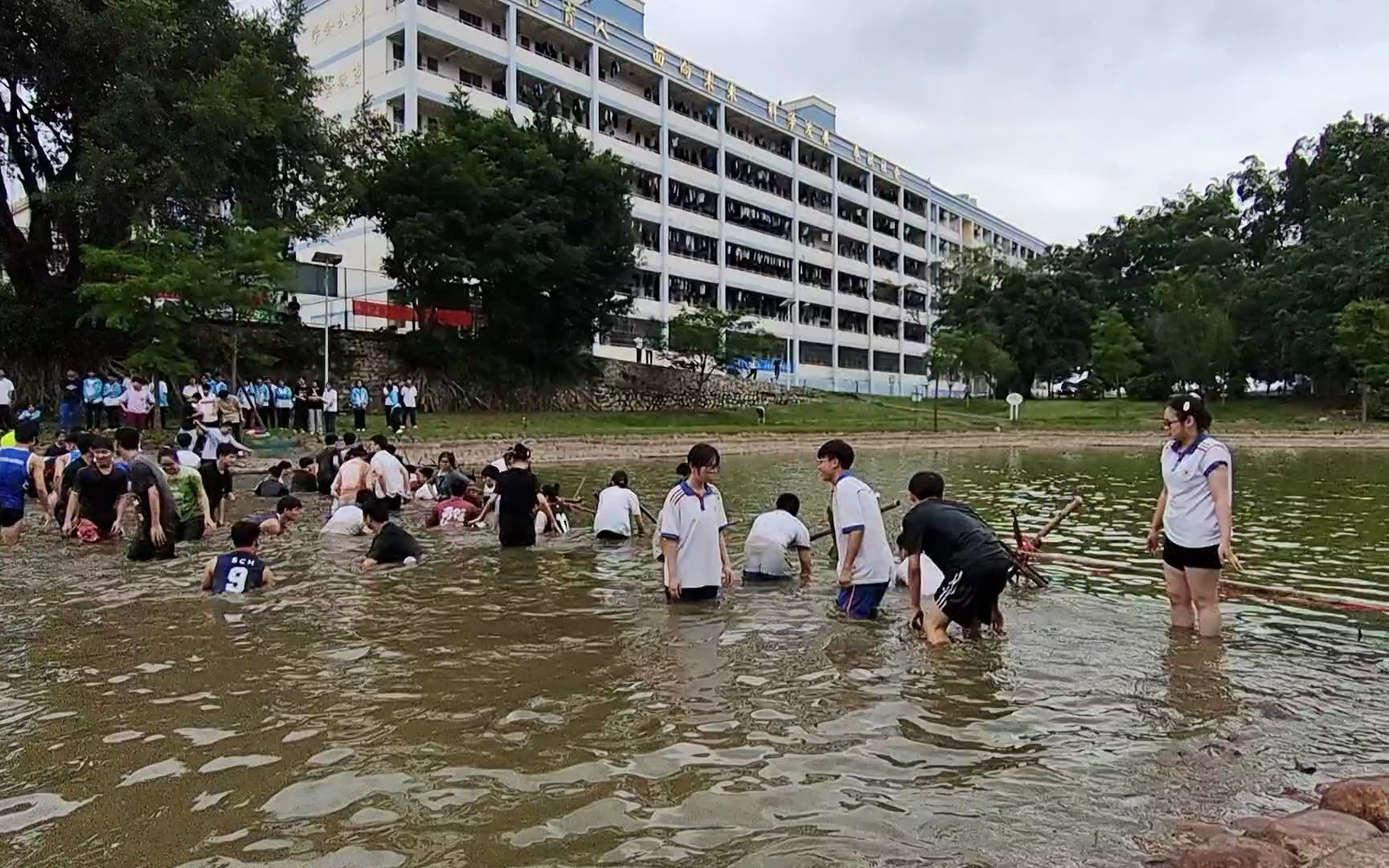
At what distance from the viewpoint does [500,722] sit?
634 centimetres

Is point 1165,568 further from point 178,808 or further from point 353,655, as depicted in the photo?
point 178,808

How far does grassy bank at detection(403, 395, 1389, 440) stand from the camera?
3656cm

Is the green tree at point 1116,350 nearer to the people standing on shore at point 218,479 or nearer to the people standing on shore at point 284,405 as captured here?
the people standing on shore at point 284,405

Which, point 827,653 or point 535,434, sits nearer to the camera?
point 827,653

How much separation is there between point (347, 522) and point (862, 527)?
9.57 m

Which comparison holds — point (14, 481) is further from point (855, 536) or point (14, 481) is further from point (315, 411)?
point (315, 411)

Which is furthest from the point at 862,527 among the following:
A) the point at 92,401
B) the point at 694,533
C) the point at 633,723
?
the point at 92,401

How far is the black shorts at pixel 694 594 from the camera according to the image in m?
10.1

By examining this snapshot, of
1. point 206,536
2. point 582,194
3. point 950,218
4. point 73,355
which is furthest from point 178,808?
point 950,218

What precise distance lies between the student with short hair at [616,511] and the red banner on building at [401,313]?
28.5 meters

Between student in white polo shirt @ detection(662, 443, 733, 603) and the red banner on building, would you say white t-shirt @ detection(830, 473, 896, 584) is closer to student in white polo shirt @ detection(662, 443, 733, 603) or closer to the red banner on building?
student in white polo shirt @ detection(662, 443, 733, 603)

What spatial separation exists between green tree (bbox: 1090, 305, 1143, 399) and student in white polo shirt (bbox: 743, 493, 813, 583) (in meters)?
56.8

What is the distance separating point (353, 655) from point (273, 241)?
24.3 metres

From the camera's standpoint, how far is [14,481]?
13.9 meters
